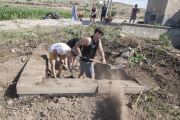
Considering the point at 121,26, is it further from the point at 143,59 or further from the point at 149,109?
the point at 149,109

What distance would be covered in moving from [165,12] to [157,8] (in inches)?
25.9

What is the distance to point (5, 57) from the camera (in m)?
4.32

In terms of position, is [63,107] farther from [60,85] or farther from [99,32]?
[99,32]

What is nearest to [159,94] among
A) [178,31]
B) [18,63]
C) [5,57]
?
[18,63]

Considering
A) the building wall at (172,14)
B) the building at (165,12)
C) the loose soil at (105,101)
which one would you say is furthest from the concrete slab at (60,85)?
the building wall at (172,14)

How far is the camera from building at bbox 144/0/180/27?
28.3ft

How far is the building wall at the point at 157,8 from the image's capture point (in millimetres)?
8760

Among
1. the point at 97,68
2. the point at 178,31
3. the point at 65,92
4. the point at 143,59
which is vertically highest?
the point at 178,31

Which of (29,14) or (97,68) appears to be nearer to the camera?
(97,68)

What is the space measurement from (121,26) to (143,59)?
13.3 ft

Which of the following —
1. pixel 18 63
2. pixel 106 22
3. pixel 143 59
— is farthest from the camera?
pixel 106 22

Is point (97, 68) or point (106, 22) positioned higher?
point (106, 22)

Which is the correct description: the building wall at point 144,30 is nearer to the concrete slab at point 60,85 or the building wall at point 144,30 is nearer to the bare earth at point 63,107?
the concrete slab at point 60,85

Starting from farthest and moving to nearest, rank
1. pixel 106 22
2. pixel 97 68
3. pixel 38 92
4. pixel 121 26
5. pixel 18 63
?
1. pixel 106 22
2. pixel 121 26
3. pixel 97 68
4. pixel 18 63
5. pixel 38 92
